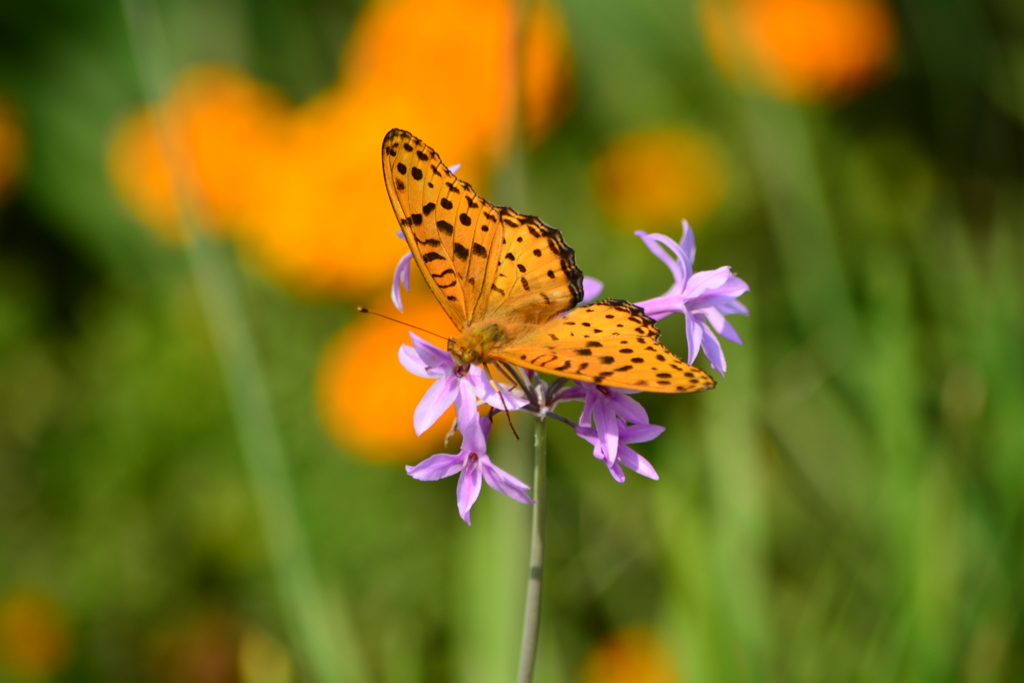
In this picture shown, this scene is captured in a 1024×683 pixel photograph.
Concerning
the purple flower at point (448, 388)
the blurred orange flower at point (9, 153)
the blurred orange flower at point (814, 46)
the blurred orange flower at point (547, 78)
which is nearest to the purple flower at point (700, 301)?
the purple flower at point (448, 388)

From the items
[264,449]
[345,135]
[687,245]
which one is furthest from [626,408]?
[345,135]

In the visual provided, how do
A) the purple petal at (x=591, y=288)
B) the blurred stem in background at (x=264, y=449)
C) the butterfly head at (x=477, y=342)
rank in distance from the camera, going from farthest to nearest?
the blurred stem in background at (x=264, y=449) → the purple petal at (x=591, y=288) → the butterfly head at (x=477, y=342)

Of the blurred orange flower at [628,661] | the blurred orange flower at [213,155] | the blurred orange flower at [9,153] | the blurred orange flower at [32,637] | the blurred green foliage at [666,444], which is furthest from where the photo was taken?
the blurred orange flower at [9,153]

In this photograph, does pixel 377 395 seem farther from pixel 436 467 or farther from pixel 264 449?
pixel 436 467

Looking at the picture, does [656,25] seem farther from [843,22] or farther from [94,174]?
[94,174]

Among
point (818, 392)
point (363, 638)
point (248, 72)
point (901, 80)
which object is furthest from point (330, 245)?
point (901, 80)

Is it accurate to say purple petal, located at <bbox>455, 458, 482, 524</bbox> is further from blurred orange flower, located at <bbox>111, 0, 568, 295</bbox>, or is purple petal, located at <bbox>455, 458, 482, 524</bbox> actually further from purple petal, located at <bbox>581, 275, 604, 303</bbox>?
blurred orange flower, located at <bbox>111, 0, 568, 295</bbox>

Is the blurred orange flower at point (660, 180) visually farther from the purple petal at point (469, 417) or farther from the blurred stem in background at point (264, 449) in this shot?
the purple petal at point (469, 417)
